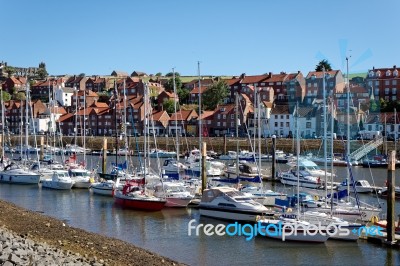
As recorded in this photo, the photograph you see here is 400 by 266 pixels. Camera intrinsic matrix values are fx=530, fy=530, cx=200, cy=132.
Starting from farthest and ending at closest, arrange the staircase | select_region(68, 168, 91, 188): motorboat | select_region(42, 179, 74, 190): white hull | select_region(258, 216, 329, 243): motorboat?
1. the staircase
2. select_region(68, 168, 91, 188): motorboat
3. select_region(42, 179, 74, 190): white hull
4. select_region(258, 216, 329, 243): motorboat

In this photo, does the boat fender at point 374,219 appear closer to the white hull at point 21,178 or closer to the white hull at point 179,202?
the white hull at point 179,202

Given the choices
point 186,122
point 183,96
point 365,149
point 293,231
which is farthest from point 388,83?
point 293,231

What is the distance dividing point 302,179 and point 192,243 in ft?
66.7

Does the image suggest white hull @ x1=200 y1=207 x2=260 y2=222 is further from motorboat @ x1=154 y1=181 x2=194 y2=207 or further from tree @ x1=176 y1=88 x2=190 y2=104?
tree @ x1=176 y1=88 x2=190 y2=104

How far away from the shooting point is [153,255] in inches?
866

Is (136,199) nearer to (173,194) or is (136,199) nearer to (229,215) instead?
(173,194)

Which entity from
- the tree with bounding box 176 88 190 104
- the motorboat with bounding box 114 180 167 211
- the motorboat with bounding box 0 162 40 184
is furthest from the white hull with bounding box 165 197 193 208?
the tree with bounding box 176 88 190 104

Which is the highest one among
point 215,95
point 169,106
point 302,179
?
point 215,95

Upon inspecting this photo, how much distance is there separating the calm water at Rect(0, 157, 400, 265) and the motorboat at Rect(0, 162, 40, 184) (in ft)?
36.5

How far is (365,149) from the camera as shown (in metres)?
65.2

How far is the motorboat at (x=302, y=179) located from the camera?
141 ft

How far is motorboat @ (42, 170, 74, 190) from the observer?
45312 millimetres

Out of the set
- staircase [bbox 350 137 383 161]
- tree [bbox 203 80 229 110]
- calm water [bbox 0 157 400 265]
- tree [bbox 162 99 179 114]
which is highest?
tree [bbox 203 80 229 110]

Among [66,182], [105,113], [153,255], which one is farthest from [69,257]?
[105,113]
